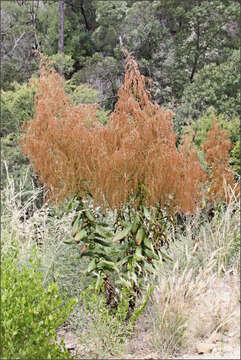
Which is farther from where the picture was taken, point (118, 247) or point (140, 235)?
point (118, 247)

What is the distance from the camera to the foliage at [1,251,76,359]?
2604 mm

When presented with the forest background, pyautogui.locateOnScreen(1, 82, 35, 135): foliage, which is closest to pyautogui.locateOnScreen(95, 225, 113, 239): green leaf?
the forest background

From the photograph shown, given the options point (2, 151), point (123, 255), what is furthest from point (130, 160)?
point (2, 151)

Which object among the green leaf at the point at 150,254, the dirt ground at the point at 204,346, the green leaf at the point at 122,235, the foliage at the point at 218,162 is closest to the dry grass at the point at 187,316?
the dirt ground at the point at 204,346

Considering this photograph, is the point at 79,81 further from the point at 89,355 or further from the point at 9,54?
the point at 89,355

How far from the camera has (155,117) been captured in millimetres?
3217

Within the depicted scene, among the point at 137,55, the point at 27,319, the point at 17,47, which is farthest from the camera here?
the point at 17,47

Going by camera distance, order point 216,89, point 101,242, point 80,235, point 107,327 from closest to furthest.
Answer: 1. point 107,327
2. point 80,235
3. point 101,242
4. point 216,89

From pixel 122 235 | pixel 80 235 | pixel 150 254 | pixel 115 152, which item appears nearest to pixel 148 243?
pixel 150 254

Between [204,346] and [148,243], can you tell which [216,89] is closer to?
[148,243]

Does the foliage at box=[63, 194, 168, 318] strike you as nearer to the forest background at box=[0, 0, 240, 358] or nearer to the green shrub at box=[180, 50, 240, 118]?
the forest background at box=[0, 0, 240, 358]

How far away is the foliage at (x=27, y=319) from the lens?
8.54 ft

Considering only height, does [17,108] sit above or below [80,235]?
below

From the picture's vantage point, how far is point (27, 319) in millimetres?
2613
